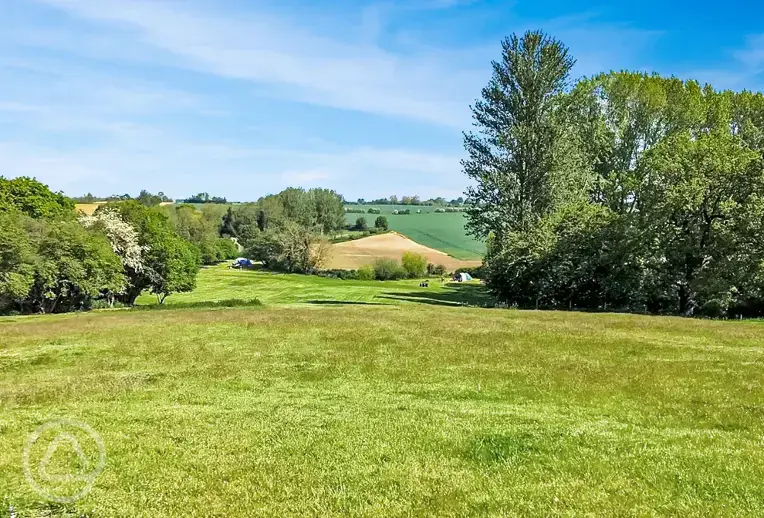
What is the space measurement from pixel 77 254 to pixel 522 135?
4687 centimetres

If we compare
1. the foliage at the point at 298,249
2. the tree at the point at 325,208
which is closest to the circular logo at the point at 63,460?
the foliage at the point at 298,249

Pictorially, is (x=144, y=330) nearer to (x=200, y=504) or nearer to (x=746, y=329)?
(x=200, y=504)

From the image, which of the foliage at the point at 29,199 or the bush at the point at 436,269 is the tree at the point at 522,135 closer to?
the foliage at the point at 29,199

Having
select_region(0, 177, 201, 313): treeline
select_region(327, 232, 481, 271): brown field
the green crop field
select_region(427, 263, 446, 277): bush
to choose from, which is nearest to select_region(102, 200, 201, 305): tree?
select_region(0, 177, 201, 313): treeline

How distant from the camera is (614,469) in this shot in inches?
372

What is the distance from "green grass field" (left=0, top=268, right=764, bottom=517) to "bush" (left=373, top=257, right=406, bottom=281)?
338ft

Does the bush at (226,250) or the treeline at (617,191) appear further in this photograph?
the bush at (226,250)

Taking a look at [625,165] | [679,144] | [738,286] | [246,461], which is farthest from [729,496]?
[625,165]

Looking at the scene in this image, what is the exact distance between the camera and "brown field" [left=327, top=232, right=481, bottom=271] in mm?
137000

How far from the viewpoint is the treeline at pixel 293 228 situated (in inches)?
5335

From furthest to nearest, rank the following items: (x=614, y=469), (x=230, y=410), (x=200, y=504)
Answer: (x=230, y=410) < (x=614, y=469) < (x=200, y=504)

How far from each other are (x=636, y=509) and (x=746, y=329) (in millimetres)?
23254

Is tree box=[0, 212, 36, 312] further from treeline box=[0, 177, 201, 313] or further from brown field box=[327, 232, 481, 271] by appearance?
brown field box=[327, 232, 481, 271]

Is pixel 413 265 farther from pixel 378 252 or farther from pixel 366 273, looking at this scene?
pixel 366 273
